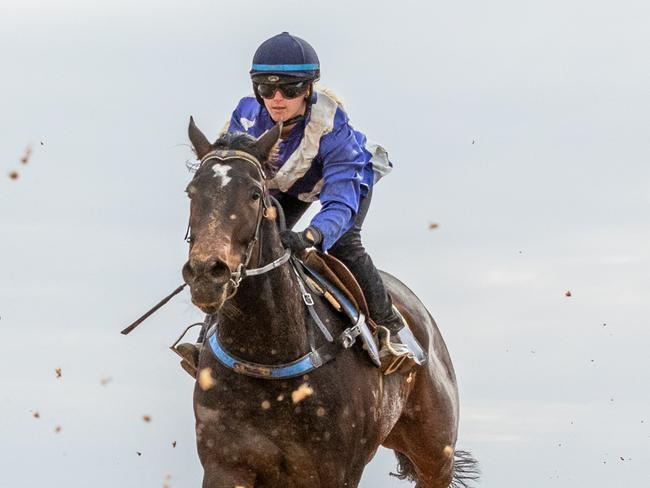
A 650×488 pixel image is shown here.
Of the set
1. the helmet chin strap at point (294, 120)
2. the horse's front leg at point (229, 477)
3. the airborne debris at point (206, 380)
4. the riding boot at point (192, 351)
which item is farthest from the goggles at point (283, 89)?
the horse's front leg at point (229, 477)

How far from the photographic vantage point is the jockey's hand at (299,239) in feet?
26.5

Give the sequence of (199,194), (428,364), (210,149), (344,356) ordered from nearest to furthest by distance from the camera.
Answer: (199,194), (210,149), (344,356), (428,364)

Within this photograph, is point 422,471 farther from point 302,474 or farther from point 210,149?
point 210,149

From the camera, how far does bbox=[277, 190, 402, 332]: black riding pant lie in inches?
361

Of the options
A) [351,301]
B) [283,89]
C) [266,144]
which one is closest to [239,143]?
[266,144]

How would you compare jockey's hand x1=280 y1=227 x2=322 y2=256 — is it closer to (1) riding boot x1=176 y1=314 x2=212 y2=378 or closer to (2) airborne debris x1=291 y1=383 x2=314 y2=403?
(2) airborne debris x1=291 y1=383 x2=314 y2=403

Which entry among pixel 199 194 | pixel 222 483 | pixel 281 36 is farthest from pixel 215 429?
pixel 281 36

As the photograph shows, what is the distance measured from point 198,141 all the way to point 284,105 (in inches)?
33.4

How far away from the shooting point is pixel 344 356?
851cm

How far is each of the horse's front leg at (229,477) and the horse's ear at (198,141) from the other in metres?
1.79

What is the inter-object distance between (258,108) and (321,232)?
1091 mm

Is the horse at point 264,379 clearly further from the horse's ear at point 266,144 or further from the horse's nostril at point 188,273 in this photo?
the horse's nostril at point 188,273

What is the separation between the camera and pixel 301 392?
818cm

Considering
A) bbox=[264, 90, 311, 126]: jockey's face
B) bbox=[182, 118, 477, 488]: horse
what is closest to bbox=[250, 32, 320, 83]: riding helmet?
bbox=[264, 90, 311, 126]: jockey's face
